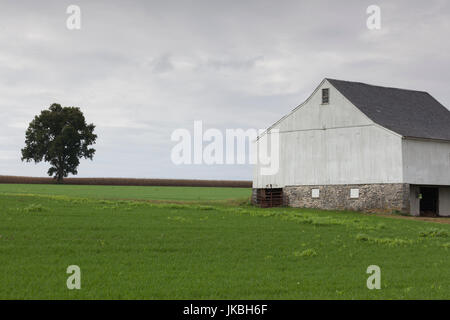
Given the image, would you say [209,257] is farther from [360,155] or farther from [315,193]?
[315,193]

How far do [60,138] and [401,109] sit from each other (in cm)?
5316

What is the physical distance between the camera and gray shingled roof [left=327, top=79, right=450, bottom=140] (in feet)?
147

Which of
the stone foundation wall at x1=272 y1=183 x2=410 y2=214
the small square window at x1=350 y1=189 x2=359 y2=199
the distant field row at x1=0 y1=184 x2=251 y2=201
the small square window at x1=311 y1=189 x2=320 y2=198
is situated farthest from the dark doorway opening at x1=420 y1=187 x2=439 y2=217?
the distant field row at x1=0 y1=184 x2=251 y2=201

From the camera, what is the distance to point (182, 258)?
1841 centimetres

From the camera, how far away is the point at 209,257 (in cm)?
1859

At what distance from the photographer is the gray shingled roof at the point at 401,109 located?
44688mm

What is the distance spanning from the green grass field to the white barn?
12.7m

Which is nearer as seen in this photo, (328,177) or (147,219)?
(147,219)

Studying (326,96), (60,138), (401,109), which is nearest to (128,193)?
(60,138)

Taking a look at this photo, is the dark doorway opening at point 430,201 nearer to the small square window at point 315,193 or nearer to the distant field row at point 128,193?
the small square window at point 315,193
